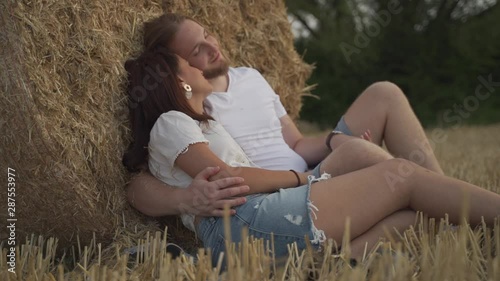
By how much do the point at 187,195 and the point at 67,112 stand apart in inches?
15.7

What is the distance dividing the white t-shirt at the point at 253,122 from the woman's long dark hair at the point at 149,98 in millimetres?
259

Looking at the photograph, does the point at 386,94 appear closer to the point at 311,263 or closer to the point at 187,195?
the point at 187,195

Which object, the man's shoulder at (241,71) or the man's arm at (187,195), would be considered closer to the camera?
the man's arm at (187,195)

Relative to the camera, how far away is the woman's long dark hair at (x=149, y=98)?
7.05 feet

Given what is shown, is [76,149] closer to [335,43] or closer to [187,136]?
[187,136]

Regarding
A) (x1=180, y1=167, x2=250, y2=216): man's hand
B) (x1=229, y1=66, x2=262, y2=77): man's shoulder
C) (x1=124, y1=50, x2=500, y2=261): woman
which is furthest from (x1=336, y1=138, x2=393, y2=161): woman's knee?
(x1=229, y1=66, x2=262, y2=77): man's shoulder

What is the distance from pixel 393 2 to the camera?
832 centimetres

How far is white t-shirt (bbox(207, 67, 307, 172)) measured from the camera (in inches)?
95.0

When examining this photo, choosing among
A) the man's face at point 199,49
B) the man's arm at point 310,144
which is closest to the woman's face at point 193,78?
the man's face at point 199,49

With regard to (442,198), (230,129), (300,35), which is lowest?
(300,35)

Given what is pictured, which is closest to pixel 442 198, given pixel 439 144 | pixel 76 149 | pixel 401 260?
pixel 401 260

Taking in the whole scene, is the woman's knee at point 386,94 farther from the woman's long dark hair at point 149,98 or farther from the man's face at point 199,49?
the woman's long dark hair at point 149,98

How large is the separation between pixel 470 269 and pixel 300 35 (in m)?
7.27

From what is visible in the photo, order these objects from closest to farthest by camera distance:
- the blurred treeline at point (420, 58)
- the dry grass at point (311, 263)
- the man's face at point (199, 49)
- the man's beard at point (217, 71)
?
the dry grass at point (311, 263)
the man's face at point (199, 49)
the man's beard at point (217, 71)
the blurred treeline at point (420, 58)
